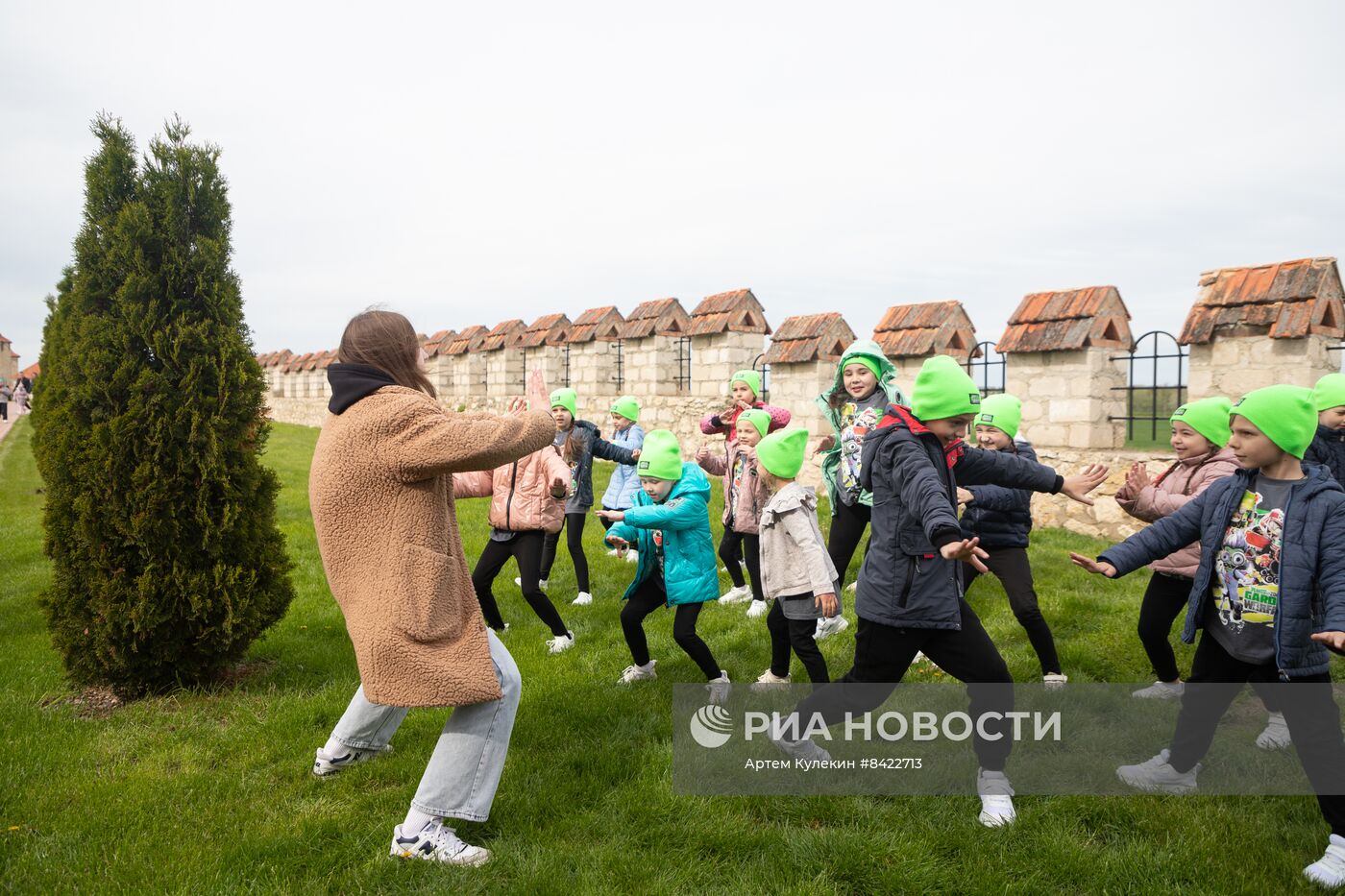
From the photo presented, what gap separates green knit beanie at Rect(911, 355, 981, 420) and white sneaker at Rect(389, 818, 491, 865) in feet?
7.81

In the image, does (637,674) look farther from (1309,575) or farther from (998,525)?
(1309,575)

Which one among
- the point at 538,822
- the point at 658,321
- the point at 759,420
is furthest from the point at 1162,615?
the point at 658,321

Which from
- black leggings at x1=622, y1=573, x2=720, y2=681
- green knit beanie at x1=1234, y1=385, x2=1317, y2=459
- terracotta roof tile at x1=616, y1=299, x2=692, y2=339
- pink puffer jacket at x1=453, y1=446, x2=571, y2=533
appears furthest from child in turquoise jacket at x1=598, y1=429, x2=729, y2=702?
terracotta roof tile at x1=616, y1=299, x2=692, y2=339

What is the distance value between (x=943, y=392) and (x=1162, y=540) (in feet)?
3.54

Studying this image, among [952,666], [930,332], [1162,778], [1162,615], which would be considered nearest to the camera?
[952,666]

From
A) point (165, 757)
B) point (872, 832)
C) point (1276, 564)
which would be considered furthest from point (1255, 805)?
point (165, 757)

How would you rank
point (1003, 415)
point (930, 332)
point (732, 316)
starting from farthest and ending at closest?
point (732, 316) → point (930, 332) → point (1003, 415)

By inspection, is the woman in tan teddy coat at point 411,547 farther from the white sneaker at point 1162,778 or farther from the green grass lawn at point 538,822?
the white sneaker at point 1162,778

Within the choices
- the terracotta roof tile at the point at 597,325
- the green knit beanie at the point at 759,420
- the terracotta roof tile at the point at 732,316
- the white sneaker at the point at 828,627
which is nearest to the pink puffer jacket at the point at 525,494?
the green knit beanie at the point at 759,420

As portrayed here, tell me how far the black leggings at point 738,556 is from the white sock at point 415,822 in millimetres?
3745

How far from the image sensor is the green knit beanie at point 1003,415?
4.91m

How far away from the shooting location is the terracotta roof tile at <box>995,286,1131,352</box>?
26.8ft

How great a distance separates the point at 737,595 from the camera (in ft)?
21.7

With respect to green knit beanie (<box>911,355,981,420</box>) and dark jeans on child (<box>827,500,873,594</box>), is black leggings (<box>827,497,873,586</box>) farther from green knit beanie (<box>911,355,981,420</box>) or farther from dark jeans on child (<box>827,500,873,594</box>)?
green knit beanie (<box>911,355,981,420</box>)
